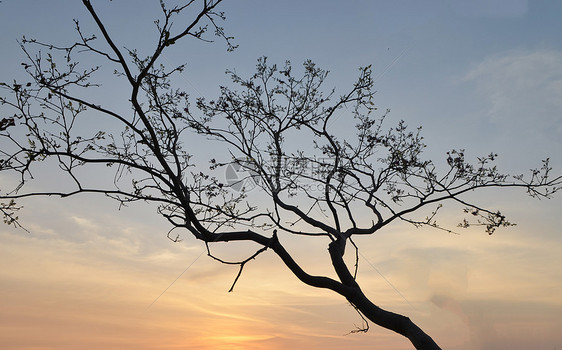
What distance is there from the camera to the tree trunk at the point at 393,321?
669cm

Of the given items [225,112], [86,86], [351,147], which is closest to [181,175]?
[225,112]

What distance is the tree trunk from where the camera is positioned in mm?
6693

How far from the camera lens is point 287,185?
29.9 ft

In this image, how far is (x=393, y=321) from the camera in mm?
7094

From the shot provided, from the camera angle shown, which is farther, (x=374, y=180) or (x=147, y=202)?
(x=374, y=180)

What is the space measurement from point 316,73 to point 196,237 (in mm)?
3901

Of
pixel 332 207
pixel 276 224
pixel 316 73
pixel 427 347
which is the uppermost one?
pixel 316 73

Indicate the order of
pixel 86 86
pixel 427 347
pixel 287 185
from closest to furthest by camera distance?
1. pixel 86 86
2. pixel 427 347
3. pixel 287 185

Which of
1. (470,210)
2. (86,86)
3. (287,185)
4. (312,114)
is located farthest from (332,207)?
(86,86)

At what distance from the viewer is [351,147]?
9.20 metres

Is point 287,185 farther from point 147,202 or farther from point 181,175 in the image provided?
point 147,202

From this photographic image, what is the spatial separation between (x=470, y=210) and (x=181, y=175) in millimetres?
5010

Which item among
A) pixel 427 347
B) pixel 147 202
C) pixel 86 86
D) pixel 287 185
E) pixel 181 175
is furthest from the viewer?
pixel 287 185

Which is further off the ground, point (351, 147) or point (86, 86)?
point (351, 147)
